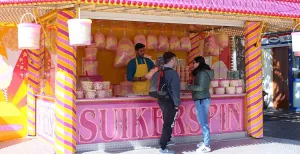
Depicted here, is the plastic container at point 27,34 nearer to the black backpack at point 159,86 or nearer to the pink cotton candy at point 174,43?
the black backpack at point 159,86

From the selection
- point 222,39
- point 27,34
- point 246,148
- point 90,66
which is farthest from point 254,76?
point 27,34

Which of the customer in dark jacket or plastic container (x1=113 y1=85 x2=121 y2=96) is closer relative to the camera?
the customer in dark jacket

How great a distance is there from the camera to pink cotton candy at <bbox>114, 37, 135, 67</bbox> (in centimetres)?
1022

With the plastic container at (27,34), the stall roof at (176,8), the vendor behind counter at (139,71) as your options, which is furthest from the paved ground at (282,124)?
the plastic container at (27,34)

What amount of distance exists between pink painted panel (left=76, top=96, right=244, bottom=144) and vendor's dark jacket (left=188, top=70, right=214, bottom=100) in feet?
2.98

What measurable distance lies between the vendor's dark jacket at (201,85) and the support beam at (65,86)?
2339 mm

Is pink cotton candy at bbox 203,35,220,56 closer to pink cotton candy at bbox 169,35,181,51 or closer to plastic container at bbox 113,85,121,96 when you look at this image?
pink cotton candy at bbox 169,35,181,51

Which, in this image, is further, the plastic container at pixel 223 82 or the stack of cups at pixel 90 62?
the stack of cups at pixel 90 62

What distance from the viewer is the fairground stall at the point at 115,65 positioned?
7.94m

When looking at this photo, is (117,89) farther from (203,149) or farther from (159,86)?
(203,149)

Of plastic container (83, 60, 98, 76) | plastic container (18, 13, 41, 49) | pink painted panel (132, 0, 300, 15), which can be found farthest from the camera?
plastic container (83, 60, 98, 76)

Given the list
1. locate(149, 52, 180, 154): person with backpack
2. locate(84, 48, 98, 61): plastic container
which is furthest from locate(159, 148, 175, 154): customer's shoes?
locate(84, 48, 98, 61): plastic container

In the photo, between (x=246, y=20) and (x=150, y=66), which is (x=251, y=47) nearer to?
(x=246, y=20)

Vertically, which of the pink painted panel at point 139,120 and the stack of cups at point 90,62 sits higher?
the stack of cups at point 90,62
